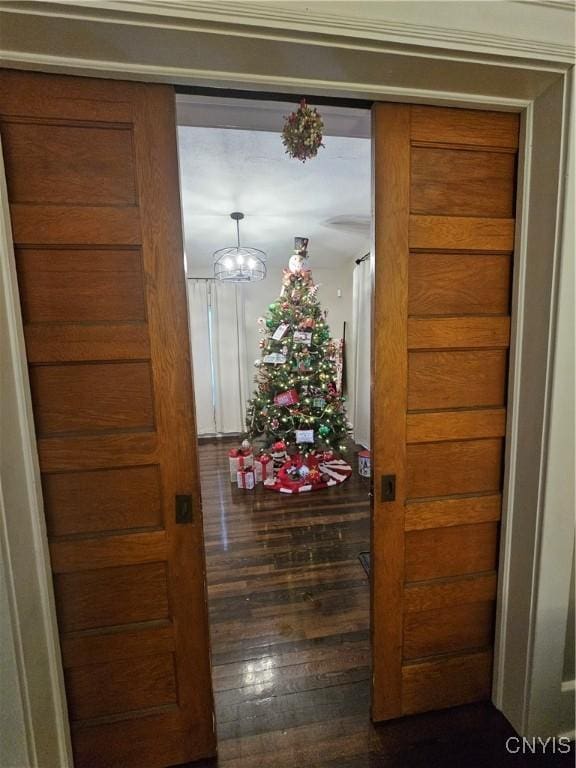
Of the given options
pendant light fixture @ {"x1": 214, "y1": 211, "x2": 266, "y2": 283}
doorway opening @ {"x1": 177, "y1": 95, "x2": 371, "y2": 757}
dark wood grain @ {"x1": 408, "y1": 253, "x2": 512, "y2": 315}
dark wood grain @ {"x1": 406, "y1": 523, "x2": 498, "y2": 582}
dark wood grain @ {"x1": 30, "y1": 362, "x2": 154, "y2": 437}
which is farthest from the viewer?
pendant light fixture @ {"x1": 214, "y1": 211, "x2": 266, "y2": 283}

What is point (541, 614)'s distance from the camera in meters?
1.12

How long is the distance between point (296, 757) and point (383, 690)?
1.23 feet

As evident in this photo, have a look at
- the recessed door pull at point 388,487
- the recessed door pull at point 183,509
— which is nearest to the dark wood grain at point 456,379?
the recessed door pull at point 388,487

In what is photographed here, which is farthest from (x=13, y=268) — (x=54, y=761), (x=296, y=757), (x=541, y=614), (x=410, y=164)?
(x=541, y=614)

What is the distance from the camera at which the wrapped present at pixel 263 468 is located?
3.26 metres

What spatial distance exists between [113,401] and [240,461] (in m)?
2.28

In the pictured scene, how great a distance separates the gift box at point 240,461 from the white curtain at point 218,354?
1.55 meters

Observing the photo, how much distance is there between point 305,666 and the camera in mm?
1465

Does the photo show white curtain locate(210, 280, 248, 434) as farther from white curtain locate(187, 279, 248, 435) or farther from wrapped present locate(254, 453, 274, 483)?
wrapped present locate(254, 453, 274, 483)

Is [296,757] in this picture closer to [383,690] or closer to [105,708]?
[383,690]

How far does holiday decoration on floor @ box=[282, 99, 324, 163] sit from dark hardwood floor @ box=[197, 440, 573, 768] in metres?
2.04

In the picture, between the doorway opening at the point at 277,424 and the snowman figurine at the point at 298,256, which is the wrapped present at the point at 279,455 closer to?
the doorway opening at the point at 277,424

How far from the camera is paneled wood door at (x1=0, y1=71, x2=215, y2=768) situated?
0.91m

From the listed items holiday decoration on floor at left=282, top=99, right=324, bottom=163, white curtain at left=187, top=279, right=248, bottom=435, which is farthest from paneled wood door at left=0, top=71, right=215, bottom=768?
white curtain at left=187, top=279, right=248, bottom=435
